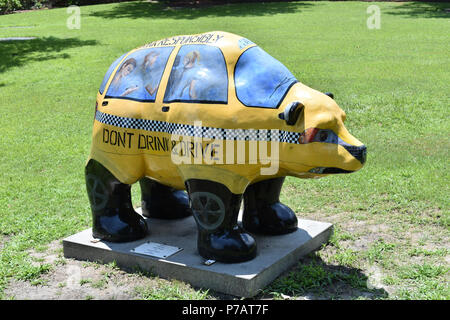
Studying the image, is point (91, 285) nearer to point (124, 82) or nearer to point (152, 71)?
point (124, 82)

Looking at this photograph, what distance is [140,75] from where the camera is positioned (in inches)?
208

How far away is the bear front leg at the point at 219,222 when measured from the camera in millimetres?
4891

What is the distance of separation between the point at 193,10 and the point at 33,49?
9.46m

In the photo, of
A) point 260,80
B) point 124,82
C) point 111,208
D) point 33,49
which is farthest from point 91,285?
point 33,49

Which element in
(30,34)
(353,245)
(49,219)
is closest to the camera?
(353,245)

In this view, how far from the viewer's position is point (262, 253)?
5164 mm

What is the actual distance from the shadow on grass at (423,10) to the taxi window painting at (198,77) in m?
19.5

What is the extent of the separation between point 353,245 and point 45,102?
9.62m

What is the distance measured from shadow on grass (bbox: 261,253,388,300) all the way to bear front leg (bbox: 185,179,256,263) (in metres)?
0.37

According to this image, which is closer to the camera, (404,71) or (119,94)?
(119,94)

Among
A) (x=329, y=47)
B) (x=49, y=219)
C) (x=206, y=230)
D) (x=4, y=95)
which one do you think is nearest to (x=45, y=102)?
(x=4, y=95)

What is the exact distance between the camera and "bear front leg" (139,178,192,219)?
6.14 m

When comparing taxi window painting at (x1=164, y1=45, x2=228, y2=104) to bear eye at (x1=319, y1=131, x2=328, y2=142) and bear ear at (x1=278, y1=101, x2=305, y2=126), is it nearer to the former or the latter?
bear ear at (x1=278, y1=101, x2=305, y2=126)

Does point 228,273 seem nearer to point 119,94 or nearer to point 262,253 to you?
point 262,253
